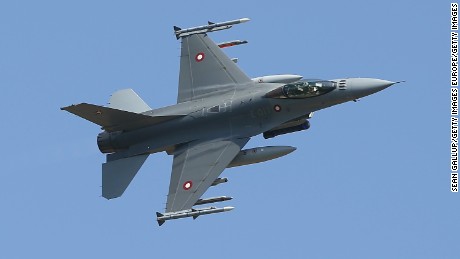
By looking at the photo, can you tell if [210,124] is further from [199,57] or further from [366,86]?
[366,86]

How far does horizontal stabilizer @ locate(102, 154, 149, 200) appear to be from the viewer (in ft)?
179

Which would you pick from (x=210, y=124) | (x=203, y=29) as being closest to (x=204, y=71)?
(x=203, y=29)

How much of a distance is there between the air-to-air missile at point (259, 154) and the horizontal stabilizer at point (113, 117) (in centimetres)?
289

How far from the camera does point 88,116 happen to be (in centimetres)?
5500

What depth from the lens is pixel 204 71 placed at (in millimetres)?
56875

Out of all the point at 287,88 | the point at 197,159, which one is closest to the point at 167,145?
the point at 197,159

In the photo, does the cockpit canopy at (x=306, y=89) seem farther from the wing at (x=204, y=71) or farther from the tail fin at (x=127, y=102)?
the tail fin at (x=127, y=102)

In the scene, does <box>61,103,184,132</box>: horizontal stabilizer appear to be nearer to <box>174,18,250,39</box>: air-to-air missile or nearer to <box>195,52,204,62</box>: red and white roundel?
<box>195,52,204,62</box>: red and white roundel

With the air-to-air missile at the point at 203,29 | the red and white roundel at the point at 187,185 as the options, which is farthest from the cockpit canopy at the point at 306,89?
the air-to-air missile at the point at 203,29

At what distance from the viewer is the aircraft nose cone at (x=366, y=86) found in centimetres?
5378

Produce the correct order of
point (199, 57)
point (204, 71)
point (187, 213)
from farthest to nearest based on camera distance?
point (199, 57)
point (204, 71)
point (187, 213)

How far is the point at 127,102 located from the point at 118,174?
Result: 3672mm

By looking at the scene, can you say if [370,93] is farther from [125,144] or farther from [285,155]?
[125,144]

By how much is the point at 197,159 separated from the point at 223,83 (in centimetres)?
355
